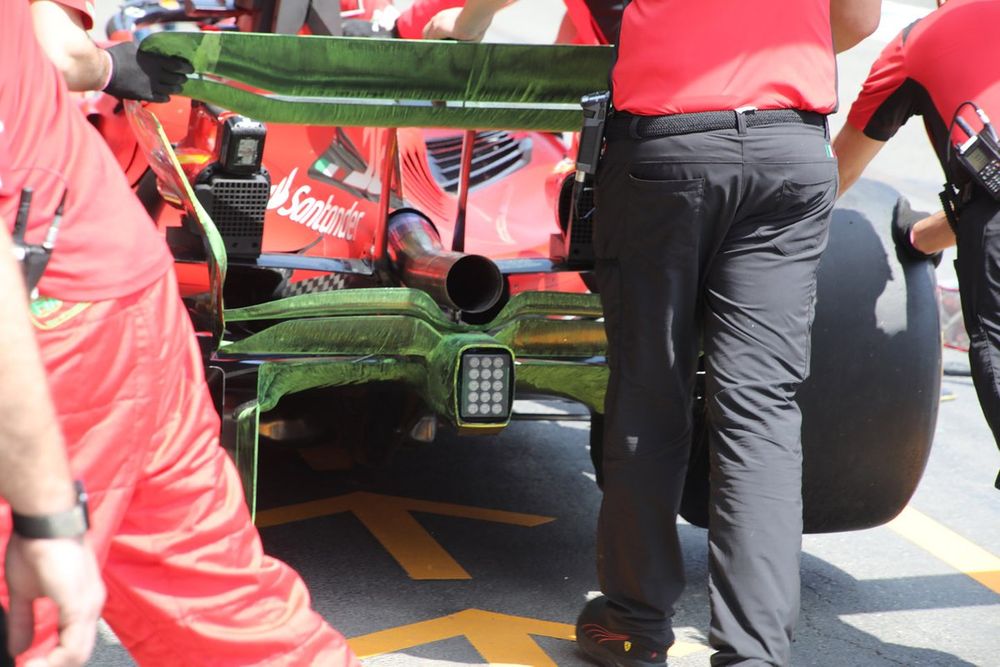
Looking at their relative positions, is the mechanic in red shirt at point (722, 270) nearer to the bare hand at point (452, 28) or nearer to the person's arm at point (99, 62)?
the bare hand at point (452, 28)

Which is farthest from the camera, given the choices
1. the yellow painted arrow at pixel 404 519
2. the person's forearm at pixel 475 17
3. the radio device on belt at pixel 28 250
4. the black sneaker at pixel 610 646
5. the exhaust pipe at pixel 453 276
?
the yellow painted arrow at pixel 404 519

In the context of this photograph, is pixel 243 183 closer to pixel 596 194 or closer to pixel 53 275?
pixel 596 194

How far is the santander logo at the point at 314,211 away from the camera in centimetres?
362

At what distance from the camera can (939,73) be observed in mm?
2953

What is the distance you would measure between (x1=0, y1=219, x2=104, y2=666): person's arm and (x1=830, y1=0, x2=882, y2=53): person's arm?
215 cm

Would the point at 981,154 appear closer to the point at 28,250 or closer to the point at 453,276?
Result: the point at 453,276

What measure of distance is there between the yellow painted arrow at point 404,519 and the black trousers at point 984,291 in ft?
4.74

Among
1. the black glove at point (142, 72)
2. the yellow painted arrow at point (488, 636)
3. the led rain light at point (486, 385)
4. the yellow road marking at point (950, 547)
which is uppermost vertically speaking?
the black glove at point (142, 72)

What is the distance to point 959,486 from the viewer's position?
4832 mm

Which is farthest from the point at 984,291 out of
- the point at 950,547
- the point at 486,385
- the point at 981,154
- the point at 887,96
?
the point at 950,547

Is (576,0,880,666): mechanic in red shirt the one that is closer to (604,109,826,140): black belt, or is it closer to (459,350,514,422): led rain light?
(604,109,826,140): black belt

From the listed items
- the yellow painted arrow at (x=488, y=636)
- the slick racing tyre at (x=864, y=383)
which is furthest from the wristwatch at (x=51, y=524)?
the slick racing tyre at (x=864, y=383)

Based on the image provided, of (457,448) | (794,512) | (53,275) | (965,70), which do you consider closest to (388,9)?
(457,448)

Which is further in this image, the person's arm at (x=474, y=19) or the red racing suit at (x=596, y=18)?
the red racing suit at (x=596, y=18)
